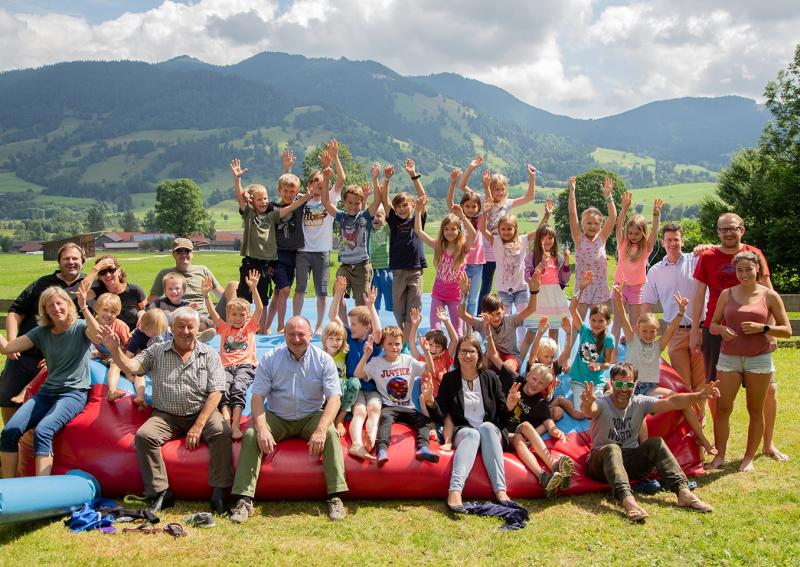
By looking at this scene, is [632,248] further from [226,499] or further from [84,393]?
[84,393]

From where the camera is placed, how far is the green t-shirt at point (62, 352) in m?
6.00

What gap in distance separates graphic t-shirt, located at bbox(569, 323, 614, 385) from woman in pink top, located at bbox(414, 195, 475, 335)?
1.66 m

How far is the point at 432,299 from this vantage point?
26.4ft

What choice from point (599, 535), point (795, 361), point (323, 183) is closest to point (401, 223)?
point (323, 183)

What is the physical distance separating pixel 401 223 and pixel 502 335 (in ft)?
6.63

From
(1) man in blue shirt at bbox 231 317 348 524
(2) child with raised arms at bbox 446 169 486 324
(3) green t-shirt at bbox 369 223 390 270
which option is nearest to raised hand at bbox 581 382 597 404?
(1) man in blue shirt at bbox 231 317 348 524

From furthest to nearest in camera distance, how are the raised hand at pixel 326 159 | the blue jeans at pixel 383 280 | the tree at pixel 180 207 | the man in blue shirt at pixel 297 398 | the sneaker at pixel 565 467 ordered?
1. the tree at pixel 180 207
2. the blue jeans at pixel 383 280
3. the raised hand at pixel 326 159
4. the man in blue shirt at pixel 297 398
5. the sneaker at pixel 565 467

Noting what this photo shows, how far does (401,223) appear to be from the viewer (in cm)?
825

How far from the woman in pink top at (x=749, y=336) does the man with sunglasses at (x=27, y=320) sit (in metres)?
6.25

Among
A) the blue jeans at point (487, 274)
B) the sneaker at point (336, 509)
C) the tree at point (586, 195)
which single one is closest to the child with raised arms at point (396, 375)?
the sneaker at point (336, 509)

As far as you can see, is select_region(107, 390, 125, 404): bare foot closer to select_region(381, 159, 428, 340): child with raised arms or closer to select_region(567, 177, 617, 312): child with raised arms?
select_region(381, 159, 428, 340): child with raised arms

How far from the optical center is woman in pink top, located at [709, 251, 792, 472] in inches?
239

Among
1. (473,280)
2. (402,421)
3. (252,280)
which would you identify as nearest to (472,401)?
(402,421)

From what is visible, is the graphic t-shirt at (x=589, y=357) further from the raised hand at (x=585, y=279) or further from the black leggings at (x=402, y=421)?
the black leggings at (x=402, y=421)
